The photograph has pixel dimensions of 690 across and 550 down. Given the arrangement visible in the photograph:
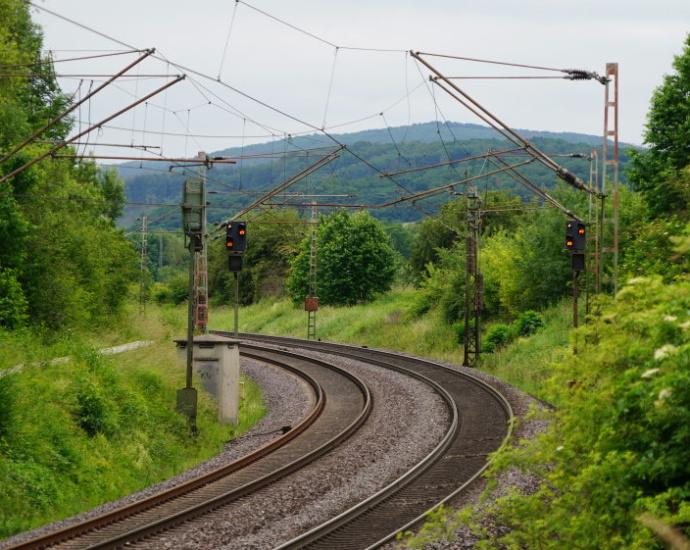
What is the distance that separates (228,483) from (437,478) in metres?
3.85

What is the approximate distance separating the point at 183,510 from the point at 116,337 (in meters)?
20.3

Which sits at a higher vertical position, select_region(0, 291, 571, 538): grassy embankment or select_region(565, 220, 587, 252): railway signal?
select_region(565, 220, 587, 252): railway signal

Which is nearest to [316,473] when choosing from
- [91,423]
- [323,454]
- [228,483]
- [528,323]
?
[228,483]

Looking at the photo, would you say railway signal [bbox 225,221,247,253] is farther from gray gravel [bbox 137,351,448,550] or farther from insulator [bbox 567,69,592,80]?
insulator [bbox 567,69,592,80]

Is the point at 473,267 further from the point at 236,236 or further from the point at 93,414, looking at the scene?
the point at 93,414

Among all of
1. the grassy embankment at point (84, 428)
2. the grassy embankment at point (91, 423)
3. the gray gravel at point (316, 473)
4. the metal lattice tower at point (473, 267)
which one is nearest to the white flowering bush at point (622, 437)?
the grassy embankment at point (91, 423)

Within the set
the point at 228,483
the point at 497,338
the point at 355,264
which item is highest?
the point at 355,264

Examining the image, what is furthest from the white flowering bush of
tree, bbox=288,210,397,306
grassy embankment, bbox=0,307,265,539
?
tree, bbox=288,210,397,306

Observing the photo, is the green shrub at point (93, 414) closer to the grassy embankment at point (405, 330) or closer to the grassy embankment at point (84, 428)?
the grassy embankment at point (84, 428)

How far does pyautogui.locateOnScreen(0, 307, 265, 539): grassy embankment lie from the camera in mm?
15242

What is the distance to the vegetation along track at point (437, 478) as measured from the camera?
41.9ft

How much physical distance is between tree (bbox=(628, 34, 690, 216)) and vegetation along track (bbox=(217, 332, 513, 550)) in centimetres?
1233

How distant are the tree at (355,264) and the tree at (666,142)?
24.5 m

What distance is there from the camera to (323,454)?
1867 cm
